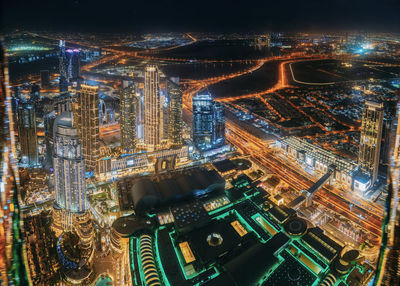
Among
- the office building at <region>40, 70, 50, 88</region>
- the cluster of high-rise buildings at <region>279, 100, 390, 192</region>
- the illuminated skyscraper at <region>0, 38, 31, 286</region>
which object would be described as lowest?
the cluster of high-rise buildings at <region>279, 100, 390, 192</region>

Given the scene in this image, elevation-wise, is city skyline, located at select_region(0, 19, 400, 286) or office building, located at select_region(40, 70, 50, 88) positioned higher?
office building, located at select_region(40, 70, 50, 88)

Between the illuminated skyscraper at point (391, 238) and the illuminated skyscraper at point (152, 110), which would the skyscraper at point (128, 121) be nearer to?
the illuminated skyscraper at point (152, 110)

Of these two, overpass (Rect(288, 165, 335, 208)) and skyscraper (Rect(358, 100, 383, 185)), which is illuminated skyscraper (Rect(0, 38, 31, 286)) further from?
skyscraper (Rect(358, 100, 383, 185))

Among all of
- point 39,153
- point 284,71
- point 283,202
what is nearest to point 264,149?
point 283,202

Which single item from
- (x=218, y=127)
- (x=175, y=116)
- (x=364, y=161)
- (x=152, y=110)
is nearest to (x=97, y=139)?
(x=152, y=110)

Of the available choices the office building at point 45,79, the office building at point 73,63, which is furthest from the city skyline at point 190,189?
the office building at point 73,63

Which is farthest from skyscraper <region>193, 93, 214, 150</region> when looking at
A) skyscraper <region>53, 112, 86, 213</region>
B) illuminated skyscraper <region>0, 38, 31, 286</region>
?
illuminated skyscraper <region>0, 38, 31, 286</region>
